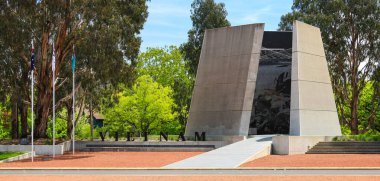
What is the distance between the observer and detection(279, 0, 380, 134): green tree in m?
55.4

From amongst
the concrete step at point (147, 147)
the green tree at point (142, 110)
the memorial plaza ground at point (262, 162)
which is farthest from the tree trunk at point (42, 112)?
the green tree at point (142, 110)

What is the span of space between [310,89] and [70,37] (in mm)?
17731

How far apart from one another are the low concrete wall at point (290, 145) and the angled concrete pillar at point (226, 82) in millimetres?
5687

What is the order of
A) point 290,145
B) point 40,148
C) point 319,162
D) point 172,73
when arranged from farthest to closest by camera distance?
point 172,73 → point 40,148 → point 290,145 → point 319,162

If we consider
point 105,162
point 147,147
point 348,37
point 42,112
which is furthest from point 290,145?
point 348,37

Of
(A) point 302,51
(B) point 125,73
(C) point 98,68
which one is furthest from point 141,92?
(A) point 302,51

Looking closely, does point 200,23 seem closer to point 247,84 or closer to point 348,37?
point 348,37

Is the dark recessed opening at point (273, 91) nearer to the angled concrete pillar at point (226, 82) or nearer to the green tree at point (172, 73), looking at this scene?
the angled concrete pillar at point (226, 82)

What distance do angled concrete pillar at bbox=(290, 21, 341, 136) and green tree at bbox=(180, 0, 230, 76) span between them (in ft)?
89.1

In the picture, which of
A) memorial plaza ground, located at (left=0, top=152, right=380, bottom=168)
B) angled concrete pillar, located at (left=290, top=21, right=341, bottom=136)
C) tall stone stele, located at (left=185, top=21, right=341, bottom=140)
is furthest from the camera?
tall stone stele, located at (left=185, top=21, right=341, bottom=140)

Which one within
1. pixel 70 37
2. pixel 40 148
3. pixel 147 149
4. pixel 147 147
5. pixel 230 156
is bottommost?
pixel 147 149

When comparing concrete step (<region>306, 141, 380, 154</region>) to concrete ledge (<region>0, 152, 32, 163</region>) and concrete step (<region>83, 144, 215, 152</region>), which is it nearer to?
concrete step (<region>83, 144, 215, 152</region>)

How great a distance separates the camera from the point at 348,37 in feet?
187
